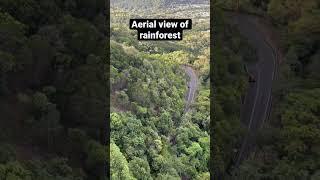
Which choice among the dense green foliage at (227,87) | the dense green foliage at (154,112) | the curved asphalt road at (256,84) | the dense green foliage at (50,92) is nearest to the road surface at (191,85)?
the dense green foliage at (154,112)

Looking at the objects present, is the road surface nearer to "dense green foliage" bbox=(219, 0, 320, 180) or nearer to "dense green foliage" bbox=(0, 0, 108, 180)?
"dense green foliage" bbox=(219, 0, 320, 180)

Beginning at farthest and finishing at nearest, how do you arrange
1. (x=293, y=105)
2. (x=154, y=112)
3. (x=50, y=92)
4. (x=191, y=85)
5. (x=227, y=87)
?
(x=227, y=87) → (x=293, y=105) → (x=191, y=85) → (x=154, y=112) → (x=50, y=92)

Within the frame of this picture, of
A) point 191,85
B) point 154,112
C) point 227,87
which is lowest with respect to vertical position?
point 154,112

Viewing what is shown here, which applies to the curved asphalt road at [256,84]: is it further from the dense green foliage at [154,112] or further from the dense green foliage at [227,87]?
the dense green foliage at [154,112]

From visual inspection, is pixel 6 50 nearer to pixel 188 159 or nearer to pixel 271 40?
pixel 188 159

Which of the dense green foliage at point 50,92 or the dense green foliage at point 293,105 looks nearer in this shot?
the dense green foliage at point 50,92

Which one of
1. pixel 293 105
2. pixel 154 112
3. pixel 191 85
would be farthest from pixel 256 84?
pixel 154 112

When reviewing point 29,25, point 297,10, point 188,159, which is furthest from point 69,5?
point 297,10

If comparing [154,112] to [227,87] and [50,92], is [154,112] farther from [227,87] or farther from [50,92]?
[227,87]
